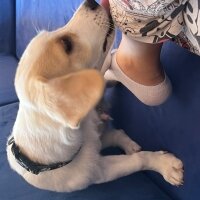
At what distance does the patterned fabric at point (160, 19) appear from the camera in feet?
2.42

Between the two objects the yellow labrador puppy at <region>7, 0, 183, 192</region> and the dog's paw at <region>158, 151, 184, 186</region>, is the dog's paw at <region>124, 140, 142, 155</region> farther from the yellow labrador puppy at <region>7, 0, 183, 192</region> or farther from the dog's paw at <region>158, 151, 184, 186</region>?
the dog's paw at <region>158, 151, 184, 186</region>

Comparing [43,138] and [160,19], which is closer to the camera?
[160,19]

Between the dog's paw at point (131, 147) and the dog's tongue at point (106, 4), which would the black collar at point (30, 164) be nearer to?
the dog's paw at point (131, 147)

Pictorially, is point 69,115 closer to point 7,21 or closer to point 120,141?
point 120,141

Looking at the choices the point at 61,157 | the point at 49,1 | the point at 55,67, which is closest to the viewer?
the point at 55,67

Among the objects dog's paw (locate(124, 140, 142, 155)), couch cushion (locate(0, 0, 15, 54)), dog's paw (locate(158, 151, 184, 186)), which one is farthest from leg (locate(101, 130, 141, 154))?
couch cushion (locate(0, 0, 15, 54))

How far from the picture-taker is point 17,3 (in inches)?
82.7

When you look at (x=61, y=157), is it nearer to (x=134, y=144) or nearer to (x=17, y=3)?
(x=134, y=144)

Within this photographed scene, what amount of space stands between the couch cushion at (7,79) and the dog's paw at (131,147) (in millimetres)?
649

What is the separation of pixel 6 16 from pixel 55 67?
4.68 ft

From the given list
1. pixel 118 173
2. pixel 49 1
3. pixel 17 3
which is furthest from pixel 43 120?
pixel 17 3

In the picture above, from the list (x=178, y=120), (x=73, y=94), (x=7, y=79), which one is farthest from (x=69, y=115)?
(x=7, y=79)

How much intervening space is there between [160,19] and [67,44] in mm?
270

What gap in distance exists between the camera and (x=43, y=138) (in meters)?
0.97
